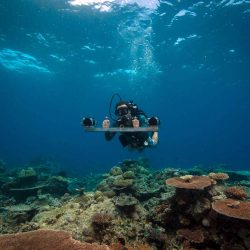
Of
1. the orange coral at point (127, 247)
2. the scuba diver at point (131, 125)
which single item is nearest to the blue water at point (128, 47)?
the scuba diver at point (131, 125)

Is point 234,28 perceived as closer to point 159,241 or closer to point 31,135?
point 159,241

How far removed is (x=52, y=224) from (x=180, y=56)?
27.8 meters

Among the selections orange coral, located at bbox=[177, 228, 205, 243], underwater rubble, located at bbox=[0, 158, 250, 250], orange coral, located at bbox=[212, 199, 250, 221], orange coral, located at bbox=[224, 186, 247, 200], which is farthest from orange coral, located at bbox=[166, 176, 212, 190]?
orange coral, located at bbox=[177, 228, 205, 243]

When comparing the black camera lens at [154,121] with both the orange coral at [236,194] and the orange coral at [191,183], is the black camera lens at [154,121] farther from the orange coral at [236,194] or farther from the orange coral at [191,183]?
the orange coral at [236,194]

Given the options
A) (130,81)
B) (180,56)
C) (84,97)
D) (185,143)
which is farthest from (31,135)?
(180,56)

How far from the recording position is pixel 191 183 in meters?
7.21

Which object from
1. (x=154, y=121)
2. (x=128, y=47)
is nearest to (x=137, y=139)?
(x=154, y=121)

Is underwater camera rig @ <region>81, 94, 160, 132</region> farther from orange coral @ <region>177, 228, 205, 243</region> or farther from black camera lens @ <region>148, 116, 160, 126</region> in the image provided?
orange coral @ <region>177, 228, 205, 243</region>

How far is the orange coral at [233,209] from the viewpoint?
6051 mm

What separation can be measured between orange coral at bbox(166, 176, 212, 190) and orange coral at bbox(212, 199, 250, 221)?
566 millimetres

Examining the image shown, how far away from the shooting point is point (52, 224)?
7.98m

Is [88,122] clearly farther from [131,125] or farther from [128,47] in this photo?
[128,47]

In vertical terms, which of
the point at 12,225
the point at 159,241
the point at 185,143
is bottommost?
the point at 185,143

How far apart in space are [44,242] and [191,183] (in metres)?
4.21
